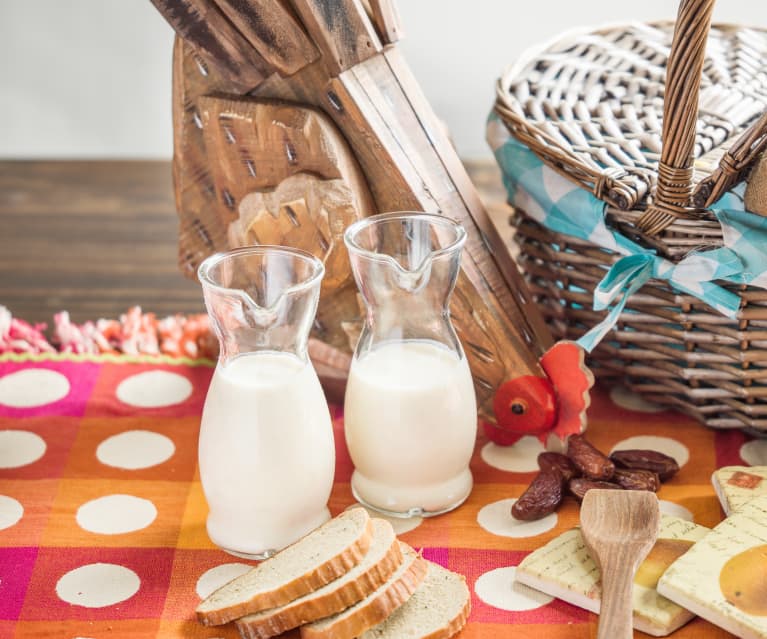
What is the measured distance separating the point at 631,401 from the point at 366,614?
592mm

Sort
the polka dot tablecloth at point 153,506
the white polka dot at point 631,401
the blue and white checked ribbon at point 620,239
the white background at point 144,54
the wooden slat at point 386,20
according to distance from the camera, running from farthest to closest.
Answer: the white background at point 144,54
the white polka dot at point 631,401
the wooden slat at point 386,20
the blue and white checked ribbon at point 620,239
the polka dot tablecloth at point 153,506

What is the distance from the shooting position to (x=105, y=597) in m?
1.13

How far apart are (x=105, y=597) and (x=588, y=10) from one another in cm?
198

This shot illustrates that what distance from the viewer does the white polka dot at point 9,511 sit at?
1.25 metres

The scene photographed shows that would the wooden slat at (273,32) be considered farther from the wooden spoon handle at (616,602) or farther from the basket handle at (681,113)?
the wooden spoon handle at (616,602)

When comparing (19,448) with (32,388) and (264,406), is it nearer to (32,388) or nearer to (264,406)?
(32,388)

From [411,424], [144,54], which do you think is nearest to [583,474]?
[411,424]

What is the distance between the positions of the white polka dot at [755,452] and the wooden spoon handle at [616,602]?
343 millimetres

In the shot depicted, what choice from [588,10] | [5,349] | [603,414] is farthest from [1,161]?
[603,414]

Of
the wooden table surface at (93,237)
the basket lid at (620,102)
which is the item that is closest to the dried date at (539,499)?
the basket lid at (620,102)

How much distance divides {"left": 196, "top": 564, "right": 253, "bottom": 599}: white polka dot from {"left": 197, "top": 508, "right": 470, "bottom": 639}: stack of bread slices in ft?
0.17

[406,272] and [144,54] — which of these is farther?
[144,54]

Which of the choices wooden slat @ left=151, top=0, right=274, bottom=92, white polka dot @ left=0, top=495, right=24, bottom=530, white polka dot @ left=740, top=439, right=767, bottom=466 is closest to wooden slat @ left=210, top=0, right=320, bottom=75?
wooden slat @ left=151, top=0, right=274, bottom=92

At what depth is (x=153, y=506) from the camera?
1.28 m
